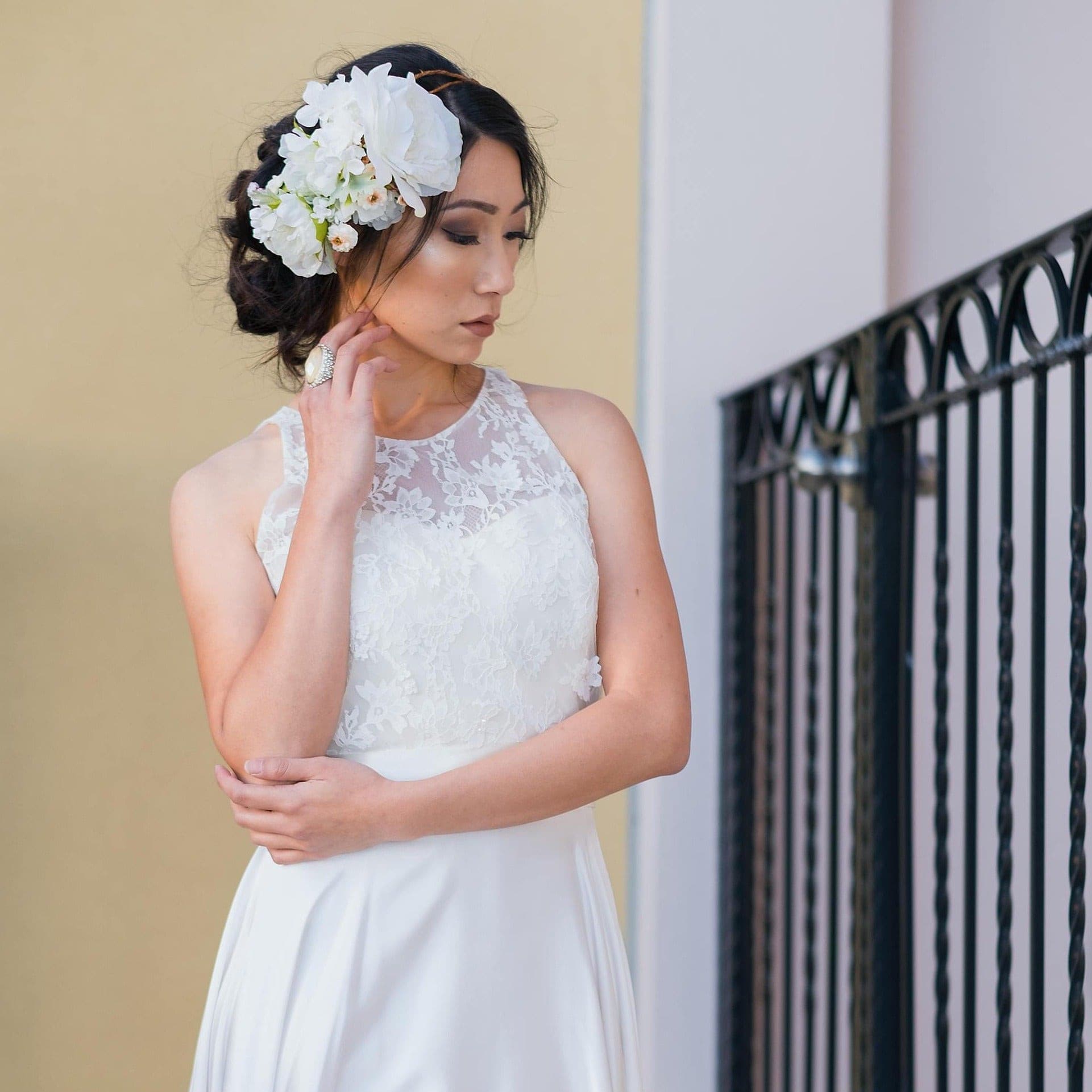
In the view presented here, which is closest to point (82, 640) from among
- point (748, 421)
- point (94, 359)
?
point (94, 359)

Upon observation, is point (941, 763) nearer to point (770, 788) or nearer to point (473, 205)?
point (770, 788)

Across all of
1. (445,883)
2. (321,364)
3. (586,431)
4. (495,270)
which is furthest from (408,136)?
(445,883)

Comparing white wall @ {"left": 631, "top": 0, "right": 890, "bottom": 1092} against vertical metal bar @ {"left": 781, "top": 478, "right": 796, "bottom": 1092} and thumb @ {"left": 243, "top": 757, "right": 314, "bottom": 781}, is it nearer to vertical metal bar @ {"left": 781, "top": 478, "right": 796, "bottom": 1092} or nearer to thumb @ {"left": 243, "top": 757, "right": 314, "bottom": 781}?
vertical metal bar @ {"left": 781, "top": 478, "right": 796, "bottom": 1092}

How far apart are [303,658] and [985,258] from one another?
2.23 metres

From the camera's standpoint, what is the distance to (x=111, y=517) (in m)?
2.92

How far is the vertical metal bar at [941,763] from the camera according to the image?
2268 mm

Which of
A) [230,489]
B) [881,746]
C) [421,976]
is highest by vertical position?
[230,489]

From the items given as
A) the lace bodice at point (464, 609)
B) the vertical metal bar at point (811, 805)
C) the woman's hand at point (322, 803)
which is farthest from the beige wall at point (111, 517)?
the woman's hand at point (322, 803)

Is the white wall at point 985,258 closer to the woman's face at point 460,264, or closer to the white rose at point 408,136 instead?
the woman's face at point 460,264

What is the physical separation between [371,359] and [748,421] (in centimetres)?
150

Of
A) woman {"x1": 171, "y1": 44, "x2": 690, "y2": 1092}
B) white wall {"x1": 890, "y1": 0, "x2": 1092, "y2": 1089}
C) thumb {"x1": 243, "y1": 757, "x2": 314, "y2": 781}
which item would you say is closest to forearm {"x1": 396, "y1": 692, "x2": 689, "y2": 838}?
woman {"x1": 171, "y1": 44, "x2": 690, "y2": 1092}

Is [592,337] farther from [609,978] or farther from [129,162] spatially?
[609,978]

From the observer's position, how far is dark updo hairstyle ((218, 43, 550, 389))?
1.71 metres

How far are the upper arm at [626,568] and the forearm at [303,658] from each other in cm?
30
